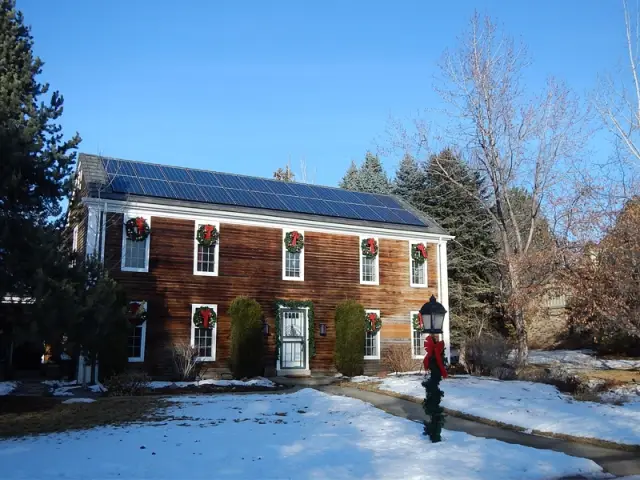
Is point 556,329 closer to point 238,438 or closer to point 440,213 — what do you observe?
point 440,213

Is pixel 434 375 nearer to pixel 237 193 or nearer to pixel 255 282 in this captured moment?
pixel 255 282

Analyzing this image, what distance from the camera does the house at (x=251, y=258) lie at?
17969 mm

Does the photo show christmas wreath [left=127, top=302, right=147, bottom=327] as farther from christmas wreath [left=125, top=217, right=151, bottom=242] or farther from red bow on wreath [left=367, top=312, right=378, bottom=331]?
red bow on wreath [left=367, top=312, right=378, bottom=331]

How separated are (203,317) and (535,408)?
1039 centimetres

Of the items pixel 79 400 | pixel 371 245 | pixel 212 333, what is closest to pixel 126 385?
pixel 79 400

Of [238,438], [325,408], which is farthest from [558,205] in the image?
[238,438]

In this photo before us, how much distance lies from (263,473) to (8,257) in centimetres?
647

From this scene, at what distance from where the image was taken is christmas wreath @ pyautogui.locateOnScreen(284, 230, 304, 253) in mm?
20406

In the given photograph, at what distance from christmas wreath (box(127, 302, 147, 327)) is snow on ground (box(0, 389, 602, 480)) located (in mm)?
7221

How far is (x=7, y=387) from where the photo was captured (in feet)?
51.9

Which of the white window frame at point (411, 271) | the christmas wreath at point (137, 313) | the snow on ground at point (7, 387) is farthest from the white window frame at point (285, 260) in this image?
the snow on ground at point (7, 387)

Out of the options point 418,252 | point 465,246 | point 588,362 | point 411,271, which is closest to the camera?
point 411,271

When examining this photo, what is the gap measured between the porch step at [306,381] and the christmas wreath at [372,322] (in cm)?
261

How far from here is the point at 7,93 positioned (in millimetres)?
12469
